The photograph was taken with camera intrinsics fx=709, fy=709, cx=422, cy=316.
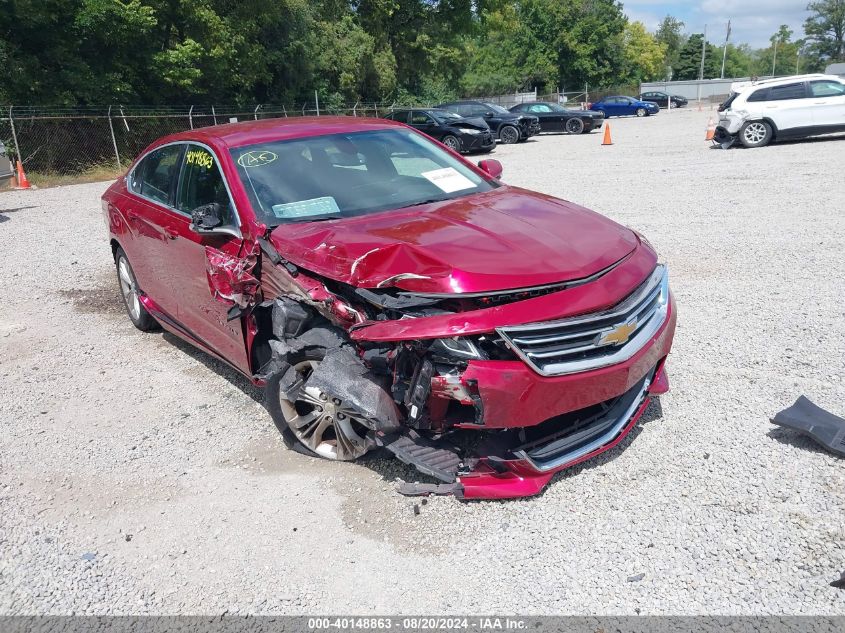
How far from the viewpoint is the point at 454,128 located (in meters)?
22.6

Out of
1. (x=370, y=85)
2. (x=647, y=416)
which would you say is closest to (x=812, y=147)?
(x=647, y=416)

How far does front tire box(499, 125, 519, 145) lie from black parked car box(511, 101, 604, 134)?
9.30ft

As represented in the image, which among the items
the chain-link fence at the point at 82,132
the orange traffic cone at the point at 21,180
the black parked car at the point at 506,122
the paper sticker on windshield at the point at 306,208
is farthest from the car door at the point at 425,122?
the paper sticker on windshield at the point at 306,208

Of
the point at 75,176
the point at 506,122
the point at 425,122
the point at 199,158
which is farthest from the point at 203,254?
the point at 506,122

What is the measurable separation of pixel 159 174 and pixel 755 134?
655 inches

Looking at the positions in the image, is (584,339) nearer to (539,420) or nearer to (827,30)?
(539,420)

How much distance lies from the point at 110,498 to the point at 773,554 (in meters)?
3.16

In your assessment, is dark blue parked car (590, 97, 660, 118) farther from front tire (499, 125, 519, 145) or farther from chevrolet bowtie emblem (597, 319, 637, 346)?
chevrolet bowtie emblem (597, 319, 637, 346)

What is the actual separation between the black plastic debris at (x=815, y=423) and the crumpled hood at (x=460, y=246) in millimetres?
1246

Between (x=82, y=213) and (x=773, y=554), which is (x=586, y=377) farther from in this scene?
(x=82, y=213)

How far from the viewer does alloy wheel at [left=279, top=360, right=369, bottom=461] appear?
360 cm

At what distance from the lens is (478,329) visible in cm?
304

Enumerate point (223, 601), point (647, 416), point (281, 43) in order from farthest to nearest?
1. point (281, 43)
2. point (647, 416)
3. point (223, 601)

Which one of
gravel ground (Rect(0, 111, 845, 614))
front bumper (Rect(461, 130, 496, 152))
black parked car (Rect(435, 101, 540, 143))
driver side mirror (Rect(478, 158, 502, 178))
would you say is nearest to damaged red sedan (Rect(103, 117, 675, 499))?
gravel ground (Rect(0, 111, 845, 614))
